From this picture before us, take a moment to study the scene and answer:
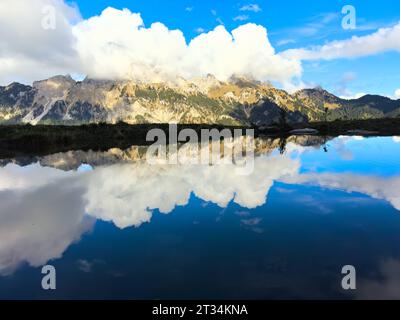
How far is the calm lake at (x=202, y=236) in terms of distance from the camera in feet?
44.8

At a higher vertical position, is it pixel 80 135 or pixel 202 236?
pixel 80 135

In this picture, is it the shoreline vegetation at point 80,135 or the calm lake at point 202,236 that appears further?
the shoreline vegetation at point 80,135

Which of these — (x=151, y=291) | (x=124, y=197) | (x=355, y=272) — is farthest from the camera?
(x=124, y=197)

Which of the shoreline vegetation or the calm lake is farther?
the shoreline vegetation

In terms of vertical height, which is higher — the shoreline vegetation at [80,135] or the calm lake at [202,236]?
the shoreline vegetation at [80,135]

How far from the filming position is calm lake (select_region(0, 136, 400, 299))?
1364cm

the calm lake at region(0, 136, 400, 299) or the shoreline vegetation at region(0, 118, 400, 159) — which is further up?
the shoreline vegetation at region(0, 118, 400, 159)

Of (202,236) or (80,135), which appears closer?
(202,236)

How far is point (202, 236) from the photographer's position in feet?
64.0

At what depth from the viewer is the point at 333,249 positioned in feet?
56.7
